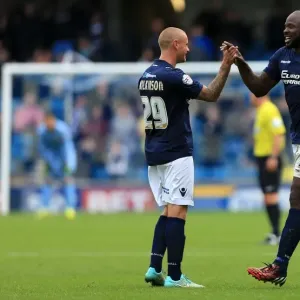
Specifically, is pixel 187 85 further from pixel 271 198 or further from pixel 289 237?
pixel 271 198

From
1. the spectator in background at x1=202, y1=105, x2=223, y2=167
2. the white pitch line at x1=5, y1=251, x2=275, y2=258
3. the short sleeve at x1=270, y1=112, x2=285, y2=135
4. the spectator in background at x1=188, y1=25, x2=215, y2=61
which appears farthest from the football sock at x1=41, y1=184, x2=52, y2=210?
the white pitch line at x1=5, y1=251, x2=275, y2=258

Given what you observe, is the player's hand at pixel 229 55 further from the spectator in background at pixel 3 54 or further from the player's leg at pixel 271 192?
the spectator in background at pixel 3 54

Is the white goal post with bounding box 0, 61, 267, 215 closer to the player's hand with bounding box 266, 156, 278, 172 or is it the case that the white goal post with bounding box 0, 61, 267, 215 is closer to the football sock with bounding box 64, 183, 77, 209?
the football sock with bounding box 64, 183, 77, 209

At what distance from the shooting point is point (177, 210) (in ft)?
32.3

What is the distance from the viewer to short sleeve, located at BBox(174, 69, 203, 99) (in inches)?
383

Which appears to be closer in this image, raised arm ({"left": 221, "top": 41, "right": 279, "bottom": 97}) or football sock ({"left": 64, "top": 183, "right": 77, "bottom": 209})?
raised arm ({"left": 221, "top": 41, "right": 279, "bottom": 97})

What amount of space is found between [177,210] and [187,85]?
3.71ft

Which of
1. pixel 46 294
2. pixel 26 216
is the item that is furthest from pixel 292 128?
pixel 26 216

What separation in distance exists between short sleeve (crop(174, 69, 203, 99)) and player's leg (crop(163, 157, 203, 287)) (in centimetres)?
61

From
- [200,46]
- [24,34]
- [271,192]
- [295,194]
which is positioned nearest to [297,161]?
[295,194]

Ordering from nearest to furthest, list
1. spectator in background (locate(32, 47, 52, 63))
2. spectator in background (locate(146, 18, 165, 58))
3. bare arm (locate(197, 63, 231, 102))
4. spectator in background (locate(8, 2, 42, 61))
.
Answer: bare arm (locate(197, 63, 231, 102))
spectator in background (locate(146, 18, 165, 58))
spectator in background (locate(32, 47, 52, 63))
spectator in background (locate(8, 2, 42, 61))

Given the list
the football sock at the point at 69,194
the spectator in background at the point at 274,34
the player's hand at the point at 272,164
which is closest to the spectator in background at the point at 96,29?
the spectator in background at the point at 274,34

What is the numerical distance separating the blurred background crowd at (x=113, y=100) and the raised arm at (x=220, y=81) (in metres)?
13.0

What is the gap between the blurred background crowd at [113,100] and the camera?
2362 centimetres
